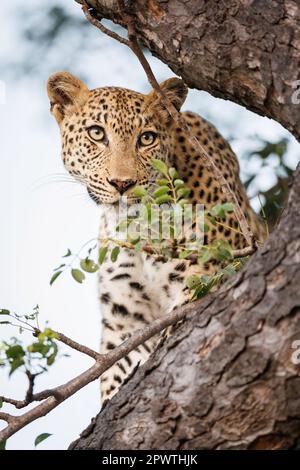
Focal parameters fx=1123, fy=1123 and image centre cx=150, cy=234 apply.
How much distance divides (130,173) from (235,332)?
10.4ft

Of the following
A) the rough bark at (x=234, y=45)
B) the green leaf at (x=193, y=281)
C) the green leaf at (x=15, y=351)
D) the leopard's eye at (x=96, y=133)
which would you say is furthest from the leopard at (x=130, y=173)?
the green leaf at (x=15, y=351)

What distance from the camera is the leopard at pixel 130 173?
281 inches

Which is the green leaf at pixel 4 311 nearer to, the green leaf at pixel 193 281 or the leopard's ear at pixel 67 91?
the green leaf at pixel 193 281

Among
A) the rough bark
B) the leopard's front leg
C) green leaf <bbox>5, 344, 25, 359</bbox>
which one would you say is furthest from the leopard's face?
green leaf <bbox>5, 344, 25, 359</bbox>

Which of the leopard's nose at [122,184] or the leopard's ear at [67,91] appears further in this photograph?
the leopard's ear at [67,91]

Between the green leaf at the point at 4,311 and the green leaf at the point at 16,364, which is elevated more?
the green leaf at the point at 4,311

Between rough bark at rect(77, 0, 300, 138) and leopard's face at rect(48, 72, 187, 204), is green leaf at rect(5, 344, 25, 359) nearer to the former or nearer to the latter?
rough bark at rect(77, 0, 300, 138)

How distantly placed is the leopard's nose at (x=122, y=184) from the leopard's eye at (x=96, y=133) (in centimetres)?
58

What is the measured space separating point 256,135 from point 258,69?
3.92 meters

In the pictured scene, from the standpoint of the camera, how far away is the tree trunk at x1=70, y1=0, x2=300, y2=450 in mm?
3838

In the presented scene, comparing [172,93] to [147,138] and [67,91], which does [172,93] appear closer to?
[147,138]

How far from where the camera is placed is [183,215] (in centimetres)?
467

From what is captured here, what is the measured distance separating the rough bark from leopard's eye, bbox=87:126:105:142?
8.01 ft

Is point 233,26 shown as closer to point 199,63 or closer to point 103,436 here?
point 199,63
